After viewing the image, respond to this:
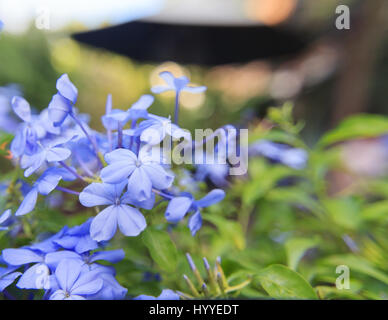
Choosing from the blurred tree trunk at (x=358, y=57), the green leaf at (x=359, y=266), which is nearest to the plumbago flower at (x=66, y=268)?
the green leaf at (x=359, y=266)

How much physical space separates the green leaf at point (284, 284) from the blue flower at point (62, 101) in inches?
12.4

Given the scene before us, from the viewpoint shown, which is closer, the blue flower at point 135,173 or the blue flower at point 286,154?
the blue flower at point 135,173

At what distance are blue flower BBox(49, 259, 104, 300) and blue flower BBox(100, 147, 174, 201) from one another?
10 centimetres

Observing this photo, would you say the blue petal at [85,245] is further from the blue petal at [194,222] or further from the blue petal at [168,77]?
the blue petal at [168,77]

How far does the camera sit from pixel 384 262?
672mm

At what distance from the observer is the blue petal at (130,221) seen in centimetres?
42

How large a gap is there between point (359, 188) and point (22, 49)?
288 cm

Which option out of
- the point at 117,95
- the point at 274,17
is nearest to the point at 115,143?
the point at 274,17

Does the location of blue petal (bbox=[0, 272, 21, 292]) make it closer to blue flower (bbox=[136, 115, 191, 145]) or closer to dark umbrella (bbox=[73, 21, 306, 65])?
blue flower (bbox=[136, 115, 191, 145])

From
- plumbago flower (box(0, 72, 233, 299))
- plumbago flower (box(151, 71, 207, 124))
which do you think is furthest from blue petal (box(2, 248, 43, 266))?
plumbago flower (box(151, 71, 207, 124))

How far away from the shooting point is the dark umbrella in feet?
8.87

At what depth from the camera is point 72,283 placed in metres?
0.42
